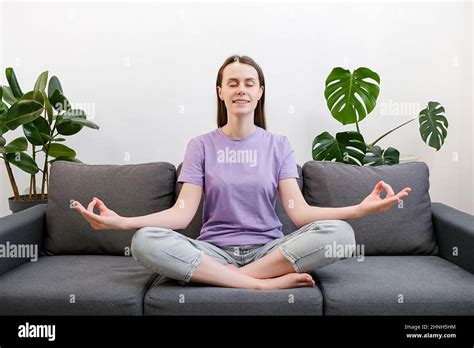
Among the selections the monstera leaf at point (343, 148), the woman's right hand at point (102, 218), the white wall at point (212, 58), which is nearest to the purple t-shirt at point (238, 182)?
the woman's right hand at point (102, 218)

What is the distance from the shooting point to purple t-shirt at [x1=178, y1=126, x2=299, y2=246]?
2.27 m

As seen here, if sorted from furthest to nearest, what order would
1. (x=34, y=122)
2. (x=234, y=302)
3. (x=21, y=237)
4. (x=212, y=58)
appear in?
(x=212, y=58) < (x=34, y=122) < (x=21, y=237) < (x=234, y=302)

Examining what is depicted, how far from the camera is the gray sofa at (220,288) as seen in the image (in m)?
1.95

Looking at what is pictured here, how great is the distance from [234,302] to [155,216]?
17.7 inches

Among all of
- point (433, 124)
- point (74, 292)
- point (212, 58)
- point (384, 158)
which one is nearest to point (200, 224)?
point (74, 292)

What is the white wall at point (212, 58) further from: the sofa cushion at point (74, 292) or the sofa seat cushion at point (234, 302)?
the sofa seat cushion at point (234, 302)

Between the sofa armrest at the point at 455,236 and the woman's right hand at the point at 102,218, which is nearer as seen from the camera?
the woman's right hand at the point at 102,218

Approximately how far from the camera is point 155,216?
216 cm

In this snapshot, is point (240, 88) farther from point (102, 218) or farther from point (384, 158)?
point (384, 158)

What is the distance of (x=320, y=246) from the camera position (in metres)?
2.00

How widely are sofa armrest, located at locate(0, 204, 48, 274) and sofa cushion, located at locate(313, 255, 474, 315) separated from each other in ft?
3.83

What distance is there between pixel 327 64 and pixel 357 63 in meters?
0.16

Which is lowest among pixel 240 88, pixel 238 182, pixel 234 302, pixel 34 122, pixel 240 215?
pixel 234 302

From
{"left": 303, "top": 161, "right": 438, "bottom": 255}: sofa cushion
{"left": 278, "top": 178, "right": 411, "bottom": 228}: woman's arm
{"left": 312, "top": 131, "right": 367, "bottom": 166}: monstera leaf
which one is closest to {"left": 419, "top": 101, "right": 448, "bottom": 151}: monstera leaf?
{"left": 312, "top": 131, "right": 367, "bottom": 166}: monstera leaf
